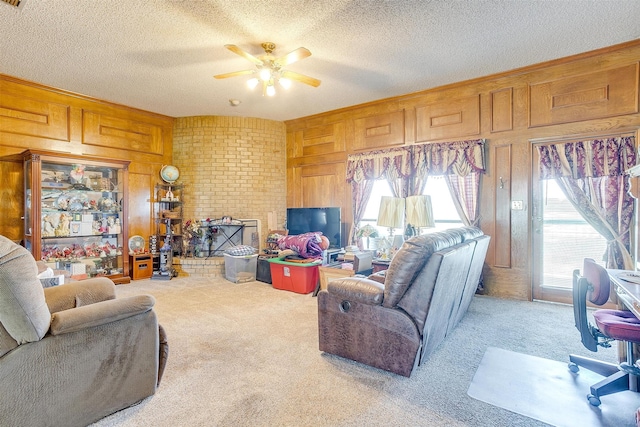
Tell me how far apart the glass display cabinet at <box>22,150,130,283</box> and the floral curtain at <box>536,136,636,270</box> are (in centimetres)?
598

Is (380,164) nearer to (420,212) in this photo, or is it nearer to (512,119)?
(420,212)

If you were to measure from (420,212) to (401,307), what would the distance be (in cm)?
177

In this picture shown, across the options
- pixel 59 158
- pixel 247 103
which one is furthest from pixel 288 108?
pixel 59 158

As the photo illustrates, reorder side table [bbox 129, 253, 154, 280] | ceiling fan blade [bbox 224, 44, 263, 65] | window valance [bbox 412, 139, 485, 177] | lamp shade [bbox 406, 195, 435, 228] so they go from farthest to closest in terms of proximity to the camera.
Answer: side table [bbox 129, 253, 154, 280], window valance [bbox 412, 139, 485, 177], lamp shade [bbox 406, 195, 435, 228], ceiling fan blade [bbox 224, 44, 263, 65]

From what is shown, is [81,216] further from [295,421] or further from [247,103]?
[295,421]

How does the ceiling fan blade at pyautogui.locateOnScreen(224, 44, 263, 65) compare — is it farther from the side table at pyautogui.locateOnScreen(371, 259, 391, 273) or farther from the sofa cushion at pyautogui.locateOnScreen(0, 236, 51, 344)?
the side table at pyautogui.locateOnScreen(371, 259, 391, 273)

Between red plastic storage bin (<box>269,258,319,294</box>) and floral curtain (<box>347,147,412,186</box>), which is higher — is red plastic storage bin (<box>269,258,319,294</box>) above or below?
below

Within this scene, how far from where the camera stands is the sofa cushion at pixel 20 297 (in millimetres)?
1359

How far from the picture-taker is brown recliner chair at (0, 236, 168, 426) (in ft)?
4.69

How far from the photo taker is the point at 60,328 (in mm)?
1560

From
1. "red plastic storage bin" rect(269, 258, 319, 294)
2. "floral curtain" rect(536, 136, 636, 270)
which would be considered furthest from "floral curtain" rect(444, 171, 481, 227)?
"red plastic storage bin" rect(269, 258, 319, 294)

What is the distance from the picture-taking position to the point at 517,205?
4.05 metres

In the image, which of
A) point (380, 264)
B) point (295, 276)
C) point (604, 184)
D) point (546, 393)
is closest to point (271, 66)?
point (380, 264)

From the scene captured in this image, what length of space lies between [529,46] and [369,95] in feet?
6.90
